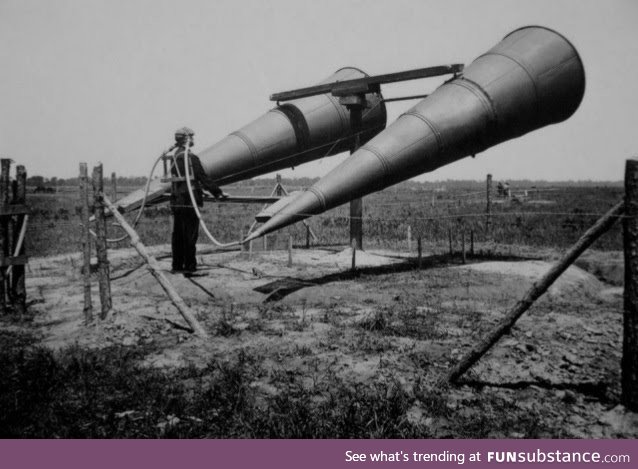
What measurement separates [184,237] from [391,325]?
14.1 ft

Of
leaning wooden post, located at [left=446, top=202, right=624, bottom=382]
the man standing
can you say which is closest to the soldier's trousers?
the man standing

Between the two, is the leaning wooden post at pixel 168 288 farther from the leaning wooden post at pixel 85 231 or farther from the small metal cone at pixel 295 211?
the small metal cone at pixel 295 211

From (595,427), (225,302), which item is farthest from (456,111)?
(595,427)

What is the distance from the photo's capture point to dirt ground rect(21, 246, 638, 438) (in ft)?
12.3

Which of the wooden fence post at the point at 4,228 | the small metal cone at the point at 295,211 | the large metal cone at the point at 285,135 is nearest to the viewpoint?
the wooden fence post at the point at 4,228

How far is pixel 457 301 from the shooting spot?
6559 millimetres

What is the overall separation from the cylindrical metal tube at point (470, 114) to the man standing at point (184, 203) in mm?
1878

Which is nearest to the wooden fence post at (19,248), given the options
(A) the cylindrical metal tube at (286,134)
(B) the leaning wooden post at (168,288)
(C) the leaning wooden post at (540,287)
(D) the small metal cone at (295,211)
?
(B) the leaning wooden post at (168,288)

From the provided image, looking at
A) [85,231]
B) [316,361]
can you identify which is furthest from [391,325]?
[85,231]

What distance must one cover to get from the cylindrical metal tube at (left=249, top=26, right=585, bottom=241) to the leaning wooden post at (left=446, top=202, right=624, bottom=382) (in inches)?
167

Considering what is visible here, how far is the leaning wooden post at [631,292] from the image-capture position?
3.20m

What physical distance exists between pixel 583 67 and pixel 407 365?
6.76 m

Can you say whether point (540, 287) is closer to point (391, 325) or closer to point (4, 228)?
point (391, 325)

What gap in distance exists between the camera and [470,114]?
789 cm
